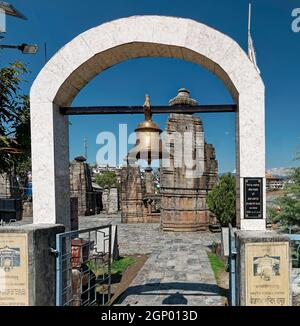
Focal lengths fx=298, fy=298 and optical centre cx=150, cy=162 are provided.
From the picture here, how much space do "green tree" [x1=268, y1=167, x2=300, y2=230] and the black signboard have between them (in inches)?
280

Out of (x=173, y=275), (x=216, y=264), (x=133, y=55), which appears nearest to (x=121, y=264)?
(x=173, y=275)

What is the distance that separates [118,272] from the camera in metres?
10.3

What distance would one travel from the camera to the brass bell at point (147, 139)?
470 cm

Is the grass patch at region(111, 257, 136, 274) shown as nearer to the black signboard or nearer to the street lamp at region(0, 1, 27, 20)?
the black signboard

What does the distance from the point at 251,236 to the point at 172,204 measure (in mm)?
17699

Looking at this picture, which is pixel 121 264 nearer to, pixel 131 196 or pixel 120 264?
pixel 120 264

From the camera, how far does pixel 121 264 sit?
1155 cm

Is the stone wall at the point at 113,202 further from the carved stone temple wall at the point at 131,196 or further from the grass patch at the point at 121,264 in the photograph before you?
the grass patch at the point at 121,264

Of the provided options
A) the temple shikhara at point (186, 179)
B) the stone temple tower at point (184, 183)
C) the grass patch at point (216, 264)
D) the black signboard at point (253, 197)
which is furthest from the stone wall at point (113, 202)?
the black signboard at point (253, 197)

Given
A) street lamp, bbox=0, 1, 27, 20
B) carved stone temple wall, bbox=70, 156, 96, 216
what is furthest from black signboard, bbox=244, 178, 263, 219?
carved stone temple wall, bbox=70, 156, 96, 216

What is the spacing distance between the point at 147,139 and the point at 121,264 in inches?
321

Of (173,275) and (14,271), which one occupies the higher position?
(14,271)
